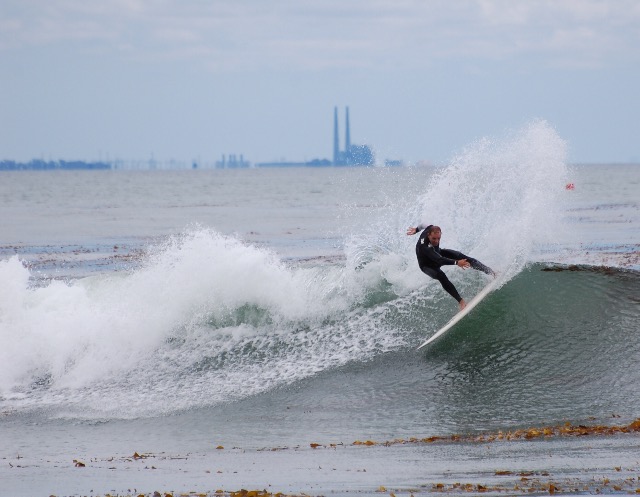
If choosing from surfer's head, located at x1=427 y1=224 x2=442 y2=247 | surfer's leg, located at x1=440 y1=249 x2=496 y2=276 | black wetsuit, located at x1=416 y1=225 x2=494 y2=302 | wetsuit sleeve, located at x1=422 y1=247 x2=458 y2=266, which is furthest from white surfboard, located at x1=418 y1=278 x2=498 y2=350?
surfer's head, located at x1=427 y1=224 x2=442 y2=247

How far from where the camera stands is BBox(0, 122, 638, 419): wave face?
46.5ft

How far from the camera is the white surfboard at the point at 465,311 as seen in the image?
14.8 metres

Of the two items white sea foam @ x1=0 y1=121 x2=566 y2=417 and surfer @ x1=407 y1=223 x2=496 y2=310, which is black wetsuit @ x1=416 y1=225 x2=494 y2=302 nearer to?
surfer @ x1=407 y1=223 x2=496 y2=310

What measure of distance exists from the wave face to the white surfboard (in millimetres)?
172

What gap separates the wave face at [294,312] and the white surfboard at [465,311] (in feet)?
0.56

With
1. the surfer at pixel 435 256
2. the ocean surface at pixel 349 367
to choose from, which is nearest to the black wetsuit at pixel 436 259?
the surfer at pixel 435 256

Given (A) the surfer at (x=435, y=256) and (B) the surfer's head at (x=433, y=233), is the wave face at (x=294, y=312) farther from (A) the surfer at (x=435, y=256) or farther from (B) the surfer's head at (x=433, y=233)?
(B) the surfer's head at (x=433, y=233)

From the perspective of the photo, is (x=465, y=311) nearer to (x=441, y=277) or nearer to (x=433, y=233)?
(x=441, y=277)

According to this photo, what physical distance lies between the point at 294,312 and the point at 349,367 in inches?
92.7

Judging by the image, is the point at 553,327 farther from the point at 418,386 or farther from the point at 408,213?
the point at 408,213

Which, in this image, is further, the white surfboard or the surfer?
the white surfboard

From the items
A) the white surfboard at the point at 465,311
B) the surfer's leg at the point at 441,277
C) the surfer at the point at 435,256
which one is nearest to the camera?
the surfer at the point at 435,256

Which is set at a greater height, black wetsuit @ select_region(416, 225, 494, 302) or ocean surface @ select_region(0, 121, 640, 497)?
black wetsuit @ select_region(416, 225, 494, 302)

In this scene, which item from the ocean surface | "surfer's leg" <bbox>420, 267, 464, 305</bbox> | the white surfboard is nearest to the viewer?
the ocean surface
